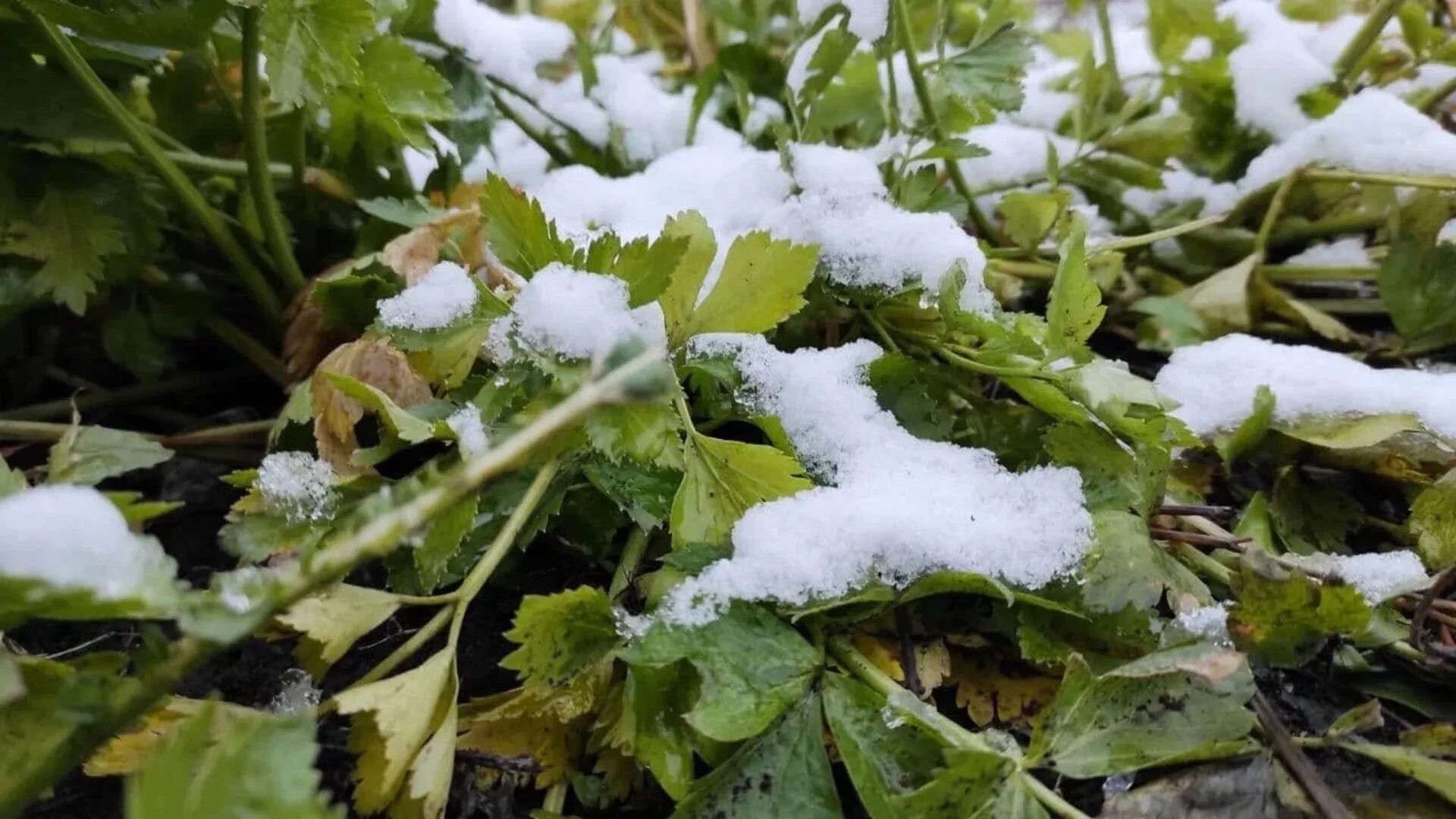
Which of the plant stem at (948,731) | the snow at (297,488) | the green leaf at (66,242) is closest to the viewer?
the plant stem at (948,731)

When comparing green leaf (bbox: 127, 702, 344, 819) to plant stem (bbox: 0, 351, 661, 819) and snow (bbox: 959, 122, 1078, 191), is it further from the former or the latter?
snow (bbox: 959, 122, 1078, 191)

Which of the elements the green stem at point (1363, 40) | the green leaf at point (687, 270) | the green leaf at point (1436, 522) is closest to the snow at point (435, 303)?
the green leaf at point (687, 270)

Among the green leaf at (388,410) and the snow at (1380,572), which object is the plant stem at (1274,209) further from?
the green leaf at (388,410)

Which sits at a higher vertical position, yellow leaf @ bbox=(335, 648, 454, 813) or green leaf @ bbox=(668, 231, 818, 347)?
green leaf @ bbox=(668, 231, 818, 347)

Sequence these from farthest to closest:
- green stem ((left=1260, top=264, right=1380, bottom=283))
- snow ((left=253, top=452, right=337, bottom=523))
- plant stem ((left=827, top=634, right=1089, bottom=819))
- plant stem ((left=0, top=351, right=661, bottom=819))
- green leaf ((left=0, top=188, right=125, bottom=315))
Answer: green stem ((left=1260, top=264, right=1380, bottom=283)), green leaf ((left=0, top=188, right=125, bottom=315)), snow ((left=253, top=452, right=337, bottom=523)), plant stem ((left=827, top=634, right=1089, bottom=819)), plant stem ((left=0, top=351, right=661, bottom=819))

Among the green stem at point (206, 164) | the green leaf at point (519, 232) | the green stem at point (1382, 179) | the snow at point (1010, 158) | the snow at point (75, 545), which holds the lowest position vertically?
the snow at point (1010, 158)

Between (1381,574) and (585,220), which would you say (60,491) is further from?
(1381,574)

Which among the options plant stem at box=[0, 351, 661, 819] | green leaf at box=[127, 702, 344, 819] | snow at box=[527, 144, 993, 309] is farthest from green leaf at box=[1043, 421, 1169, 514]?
green leaf at box=[127, 702, 344, 819]
